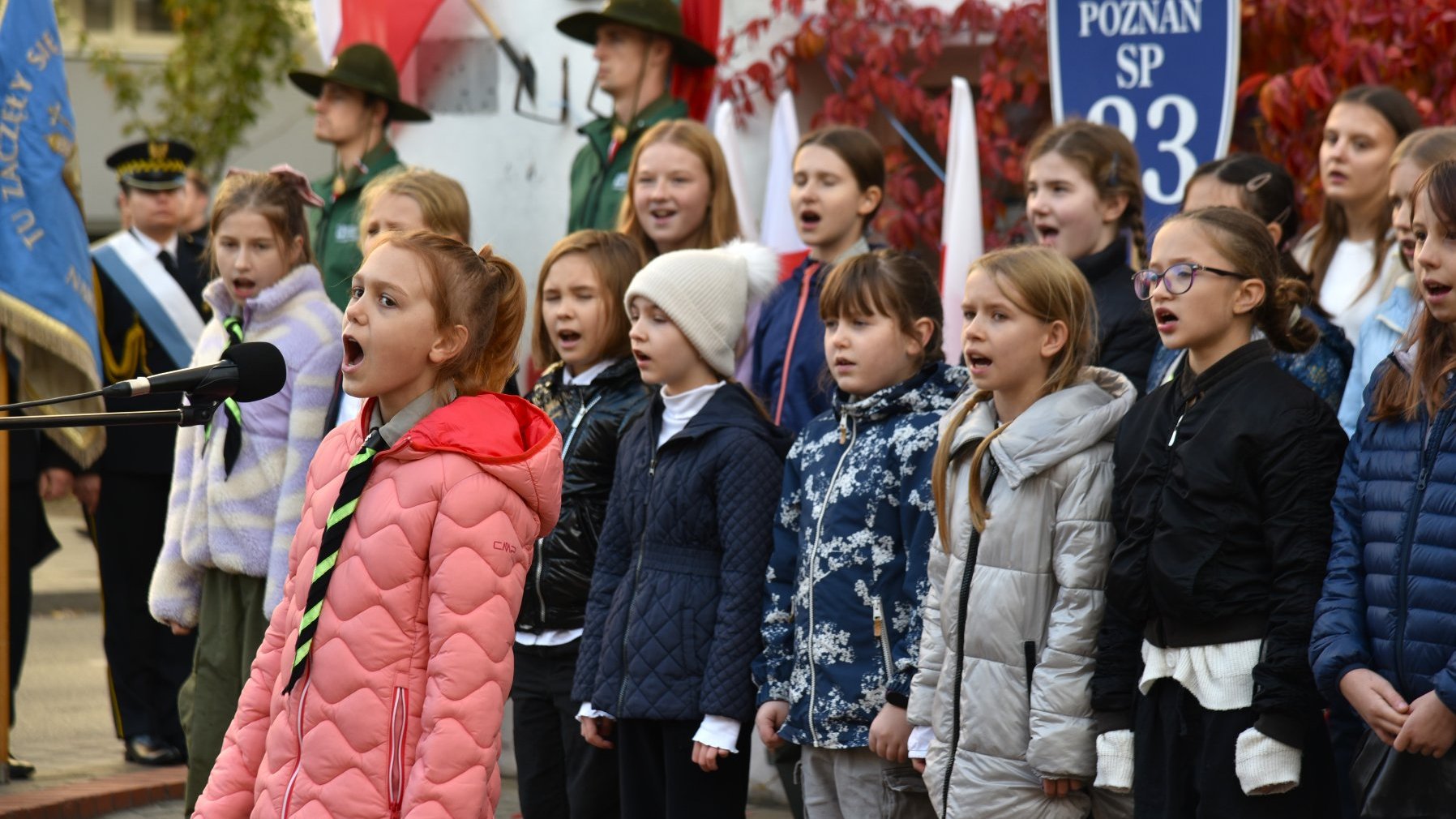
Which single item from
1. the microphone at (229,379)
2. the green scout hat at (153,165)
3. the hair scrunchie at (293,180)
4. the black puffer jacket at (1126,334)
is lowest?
the black puffer jacket at (1126,334)

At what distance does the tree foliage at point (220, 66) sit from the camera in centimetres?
1700

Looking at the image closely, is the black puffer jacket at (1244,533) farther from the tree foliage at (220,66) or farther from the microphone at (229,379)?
the tree foliage at (220,66)

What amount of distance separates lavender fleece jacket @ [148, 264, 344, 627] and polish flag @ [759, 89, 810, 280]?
83.3 inches

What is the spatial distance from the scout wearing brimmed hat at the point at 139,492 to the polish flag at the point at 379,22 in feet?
4.72

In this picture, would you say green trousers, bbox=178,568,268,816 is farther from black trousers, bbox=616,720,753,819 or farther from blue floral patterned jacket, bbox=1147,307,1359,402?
blue floral patterned jacket, bbox=1147,307,1359,402

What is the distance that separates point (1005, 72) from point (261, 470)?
12.4 feet

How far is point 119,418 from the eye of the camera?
3.11 m

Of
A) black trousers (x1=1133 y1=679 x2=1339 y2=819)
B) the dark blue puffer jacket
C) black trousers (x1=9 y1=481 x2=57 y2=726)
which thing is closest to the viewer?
black trousers (x1=1133 y1=679 x2=1339 y2=819)

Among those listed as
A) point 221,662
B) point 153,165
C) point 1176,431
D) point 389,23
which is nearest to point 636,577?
point 221,662

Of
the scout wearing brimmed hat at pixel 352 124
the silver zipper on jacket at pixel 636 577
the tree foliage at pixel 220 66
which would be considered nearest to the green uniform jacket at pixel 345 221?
the scout wearing brimmed hat at pixel 352 124

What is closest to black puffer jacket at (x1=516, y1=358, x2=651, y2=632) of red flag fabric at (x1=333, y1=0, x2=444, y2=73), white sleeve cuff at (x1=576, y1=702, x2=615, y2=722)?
white sleeve cuff at (x1=576, y1=702, x2=615, y2=722)

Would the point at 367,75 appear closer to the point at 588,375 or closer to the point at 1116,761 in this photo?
the point at 588,375

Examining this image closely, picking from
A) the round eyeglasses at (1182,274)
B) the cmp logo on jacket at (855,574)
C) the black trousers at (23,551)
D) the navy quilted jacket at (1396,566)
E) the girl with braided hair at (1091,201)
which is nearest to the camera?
the navy quilted jacket at (1396,566)

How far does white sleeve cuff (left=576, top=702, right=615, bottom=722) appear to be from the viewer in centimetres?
518
